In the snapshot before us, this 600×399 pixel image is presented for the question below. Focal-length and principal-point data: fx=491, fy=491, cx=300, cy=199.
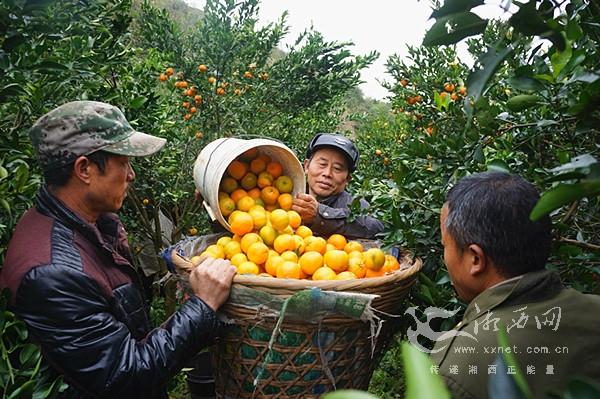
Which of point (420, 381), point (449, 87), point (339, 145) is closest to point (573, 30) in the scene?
point (420, 381)

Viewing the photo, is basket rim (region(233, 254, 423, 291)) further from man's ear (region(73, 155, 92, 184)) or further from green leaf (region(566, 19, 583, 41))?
green leaf (region(566, 19, 583, 41))

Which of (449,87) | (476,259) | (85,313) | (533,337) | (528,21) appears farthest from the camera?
(449,87)

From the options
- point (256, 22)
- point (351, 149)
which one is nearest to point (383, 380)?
point (351, 149)

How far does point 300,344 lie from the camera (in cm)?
154

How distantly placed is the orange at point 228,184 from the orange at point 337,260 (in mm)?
625

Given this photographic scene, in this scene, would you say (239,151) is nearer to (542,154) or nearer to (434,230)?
(434,230)

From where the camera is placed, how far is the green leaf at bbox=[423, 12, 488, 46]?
0.67 metres

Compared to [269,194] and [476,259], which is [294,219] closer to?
[269,194]

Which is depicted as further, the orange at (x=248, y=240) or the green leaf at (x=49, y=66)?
the orange at (x=248, y=240)

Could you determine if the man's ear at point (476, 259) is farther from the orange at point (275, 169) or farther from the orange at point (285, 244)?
the orange at point (275, 169)

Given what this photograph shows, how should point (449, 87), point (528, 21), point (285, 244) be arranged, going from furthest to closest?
point (449, 87) < point (285, 244) < point (528, 21)

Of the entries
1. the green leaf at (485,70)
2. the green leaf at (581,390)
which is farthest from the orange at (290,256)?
the green leaf at (581,390)

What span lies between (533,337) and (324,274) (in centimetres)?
73

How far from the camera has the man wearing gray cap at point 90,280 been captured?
139 cm
